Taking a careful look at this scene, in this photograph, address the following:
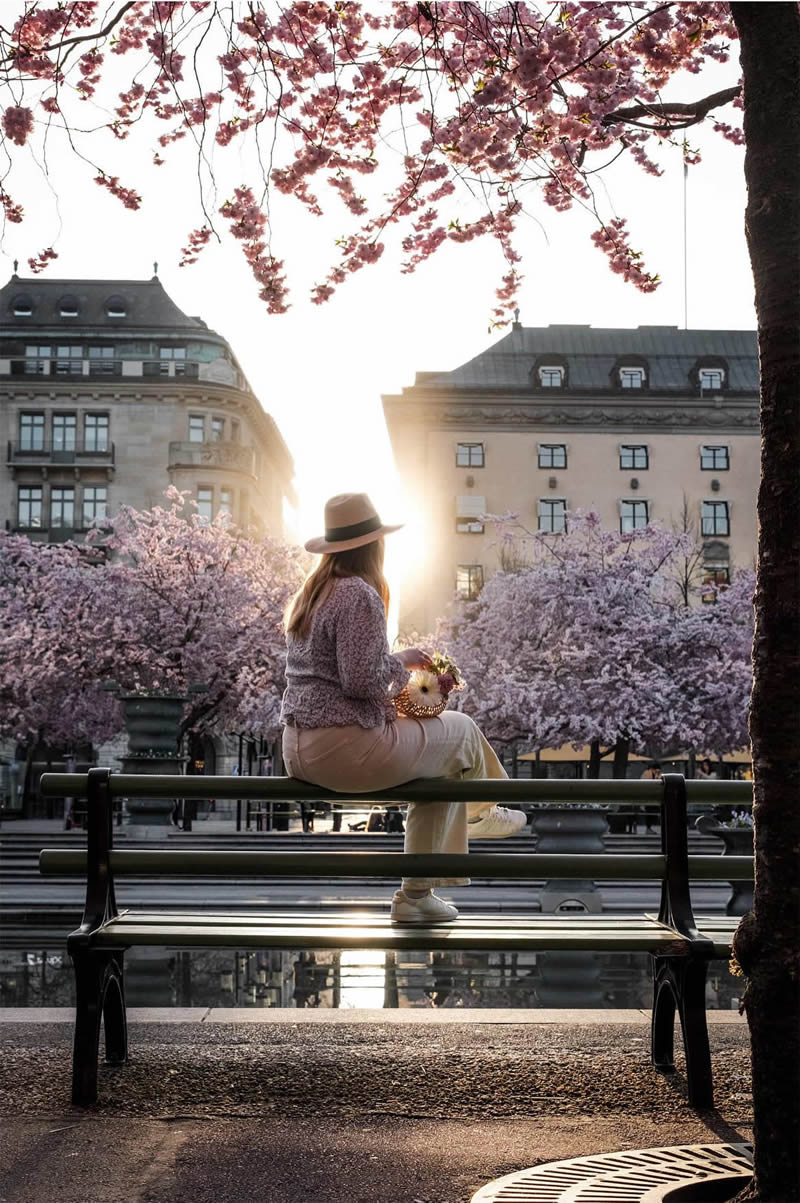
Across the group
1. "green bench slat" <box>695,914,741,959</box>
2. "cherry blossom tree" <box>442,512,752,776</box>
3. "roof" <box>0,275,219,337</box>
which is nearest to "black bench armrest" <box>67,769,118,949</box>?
"green bench slat" <box>695,914,741,959</box>

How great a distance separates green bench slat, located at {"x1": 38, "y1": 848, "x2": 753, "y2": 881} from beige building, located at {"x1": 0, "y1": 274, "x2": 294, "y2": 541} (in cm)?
5627

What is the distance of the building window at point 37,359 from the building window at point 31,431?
7.76 feet

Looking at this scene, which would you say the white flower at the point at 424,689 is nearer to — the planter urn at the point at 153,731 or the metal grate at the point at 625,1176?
the metal grate at the point at 625,1176

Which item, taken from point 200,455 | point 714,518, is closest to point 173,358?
point 200,455

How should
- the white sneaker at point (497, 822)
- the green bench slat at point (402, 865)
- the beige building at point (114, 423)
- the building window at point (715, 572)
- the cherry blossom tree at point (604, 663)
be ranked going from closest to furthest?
the green bench slat at point (402, 865), the white sneaker at point (497, 822), the cherry blossom tree at point (604, 663), the building window at point (715, 572), the beige building at point (114, 423)

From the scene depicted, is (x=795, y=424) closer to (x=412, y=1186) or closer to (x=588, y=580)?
(x=412, y=1186)

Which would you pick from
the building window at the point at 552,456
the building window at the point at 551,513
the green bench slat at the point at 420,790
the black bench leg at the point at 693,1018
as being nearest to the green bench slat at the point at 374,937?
the black bench leg at the point at 693,1018

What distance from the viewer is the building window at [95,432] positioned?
6338cm

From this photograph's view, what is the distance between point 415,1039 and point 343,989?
580 cm

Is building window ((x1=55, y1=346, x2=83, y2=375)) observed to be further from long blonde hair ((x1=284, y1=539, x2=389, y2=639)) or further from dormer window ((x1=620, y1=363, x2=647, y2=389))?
long blonde hair ((x1=284, y1=539, x2=389, y2=639))

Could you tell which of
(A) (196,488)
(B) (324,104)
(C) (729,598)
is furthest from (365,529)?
(A) (196,488)

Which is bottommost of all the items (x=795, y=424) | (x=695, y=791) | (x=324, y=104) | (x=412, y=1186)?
(x=412, y=1186)

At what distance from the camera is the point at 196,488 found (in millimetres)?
63250

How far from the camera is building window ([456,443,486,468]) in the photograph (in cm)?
6094
